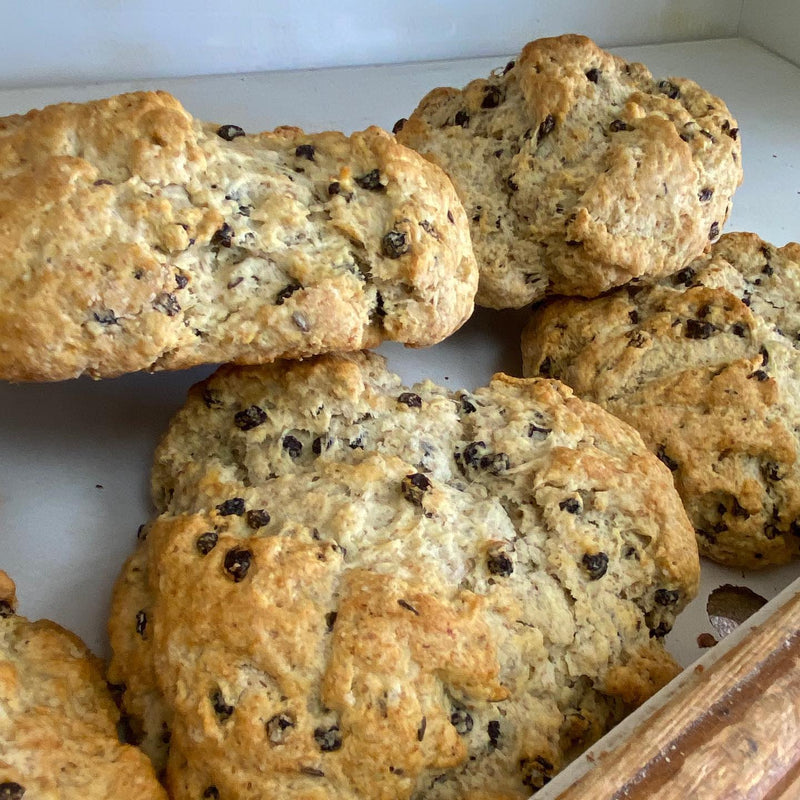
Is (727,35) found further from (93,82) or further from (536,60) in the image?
(93,82)

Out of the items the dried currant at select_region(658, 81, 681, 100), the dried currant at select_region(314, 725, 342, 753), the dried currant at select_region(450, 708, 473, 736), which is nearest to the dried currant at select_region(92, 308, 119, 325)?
the dried currant at select_region(314, 725, 342, 753)

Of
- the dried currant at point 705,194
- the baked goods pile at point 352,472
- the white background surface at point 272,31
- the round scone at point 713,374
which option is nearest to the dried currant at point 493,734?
the baked goods pile at point 352,472

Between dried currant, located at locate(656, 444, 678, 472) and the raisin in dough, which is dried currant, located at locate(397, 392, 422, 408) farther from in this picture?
dried currant, located at locate(656, 444, 678, 472)

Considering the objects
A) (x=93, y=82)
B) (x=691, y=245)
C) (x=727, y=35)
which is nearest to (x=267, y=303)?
(x=691, y=245)

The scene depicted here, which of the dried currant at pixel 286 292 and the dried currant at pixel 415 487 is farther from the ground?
the dried currant at pixel 286 292

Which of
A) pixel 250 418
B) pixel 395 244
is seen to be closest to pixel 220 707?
pixel 250 418

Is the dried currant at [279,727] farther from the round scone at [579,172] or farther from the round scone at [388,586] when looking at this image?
the round scone at [579,172]

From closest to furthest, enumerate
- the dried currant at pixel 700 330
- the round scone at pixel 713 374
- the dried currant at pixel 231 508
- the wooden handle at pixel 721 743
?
the wooden handle at pixel 721 743
the dried currant at pixel 231 508
the round scone at pixel 713 374
the dried currant at pixel 700 330
